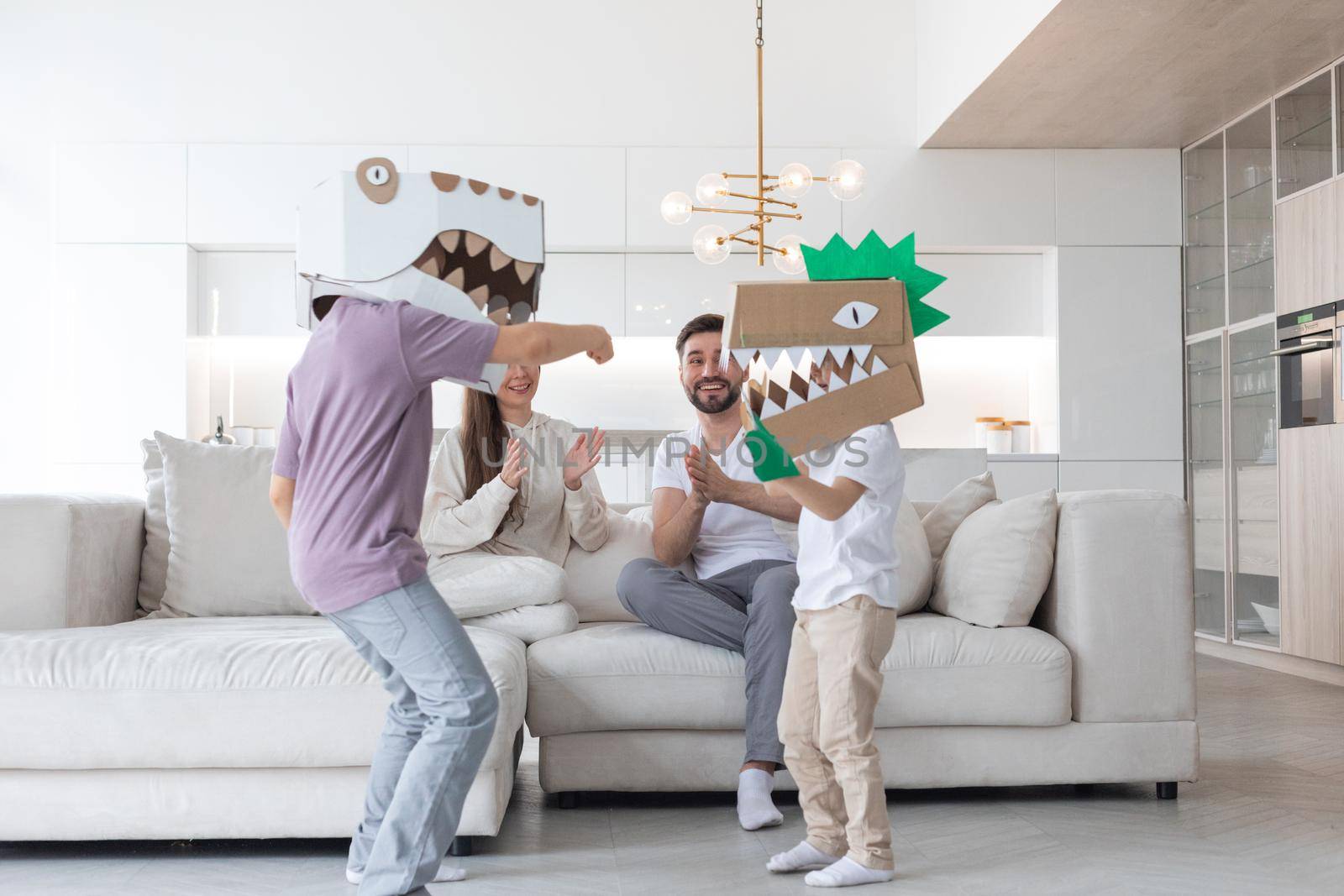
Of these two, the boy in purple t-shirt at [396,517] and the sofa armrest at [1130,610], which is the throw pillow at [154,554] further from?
the sofa armrest at [1130,610]

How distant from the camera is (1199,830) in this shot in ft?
7.73

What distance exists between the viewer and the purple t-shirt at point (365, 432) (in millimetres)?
1662

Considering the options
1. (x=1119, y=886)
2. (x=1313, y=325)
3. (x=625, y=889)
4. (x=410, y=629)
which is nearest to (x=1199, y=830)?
(x=1119, y=886)

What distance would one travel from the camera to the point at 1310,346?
188 inches

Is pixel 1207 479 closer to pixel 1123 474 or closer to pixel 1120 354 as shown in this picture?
pixel 1123 474

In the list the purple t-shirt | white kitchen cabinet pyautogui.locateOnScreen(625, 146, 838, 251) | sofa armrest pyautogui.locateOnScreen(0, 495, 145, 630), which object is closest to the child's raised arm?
the purple t-shirt

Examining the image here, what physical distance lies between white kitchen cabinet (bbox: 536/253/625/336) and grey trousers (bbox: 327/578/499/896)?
4371 millimetres

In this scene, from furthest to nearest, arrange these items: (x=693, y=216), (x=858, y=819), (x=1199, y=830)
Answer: (x=693, y=216)
(x=1199, y=830)
(x=858, y=819)

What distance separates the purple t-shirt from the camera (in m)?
1.66

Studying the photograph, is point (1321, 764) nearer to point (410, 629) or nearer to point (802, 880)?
point (802, 880)

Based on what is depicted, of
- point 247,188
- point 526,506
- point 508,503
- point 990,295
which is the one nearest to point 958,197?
point 990,295

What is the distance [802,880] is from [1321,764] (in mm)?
1687

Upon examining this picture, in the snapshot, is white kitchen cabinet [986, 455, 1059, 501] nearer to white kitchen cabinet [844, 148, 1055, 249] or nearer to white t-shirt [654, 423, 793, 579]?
white kitchen cabinet [844, 148, 1055, 249]

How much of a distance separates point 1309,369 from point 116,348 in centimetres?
534
